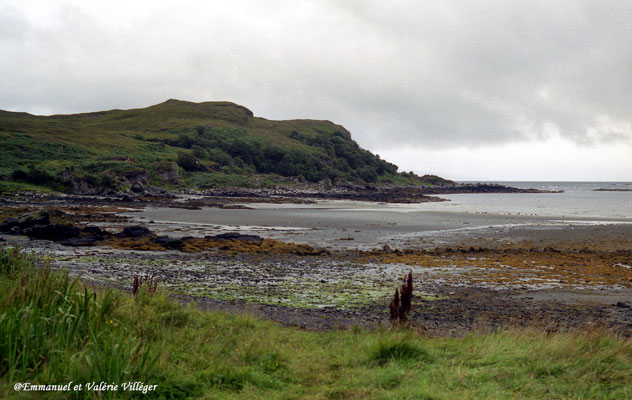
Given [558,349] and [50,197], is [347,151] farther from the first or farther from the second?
[558,349]

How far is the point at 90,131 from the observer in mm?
119000

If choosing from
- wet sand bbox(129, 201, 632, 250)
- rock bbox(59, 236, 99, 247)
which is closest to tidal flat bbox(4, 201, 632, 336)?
wet sand bbox(129, 201, 632, 250)

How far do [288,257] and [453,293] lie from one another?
966 centimetres

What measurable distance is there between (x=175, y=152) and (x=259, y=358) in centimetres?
11154

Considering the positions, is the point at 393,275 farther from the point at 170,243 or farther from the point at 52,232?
the point at 52,232

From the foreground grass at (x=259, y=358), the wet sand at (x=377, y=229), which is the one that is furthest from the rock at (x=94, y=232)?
the foreground grass at (x=259, y=358)

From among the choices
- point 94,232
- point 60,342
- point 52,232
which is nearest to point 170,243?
point 94,232

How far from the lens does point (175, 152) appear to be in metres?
112

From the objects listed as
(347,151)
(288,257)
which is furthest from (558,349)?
(347,151)

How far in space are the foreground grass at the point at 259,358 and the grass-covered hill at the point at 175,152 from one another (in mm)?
60031

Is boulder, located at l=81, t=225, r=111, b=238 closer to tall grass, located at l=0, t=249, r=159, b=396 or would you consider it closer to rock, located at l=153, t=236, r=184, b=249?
rock, located at l=153, t=236, r=184, b=249

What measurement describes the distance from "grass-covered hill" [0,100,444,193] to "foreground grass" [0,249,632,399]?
2363 inches

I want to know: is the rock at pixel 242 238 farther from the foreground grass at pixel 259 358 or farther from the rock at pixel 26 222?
the foreground grass at pixel 259 358

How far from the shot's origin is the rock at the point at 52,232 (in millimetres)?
26312
